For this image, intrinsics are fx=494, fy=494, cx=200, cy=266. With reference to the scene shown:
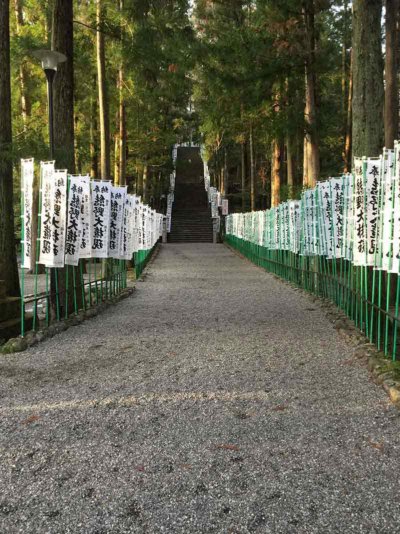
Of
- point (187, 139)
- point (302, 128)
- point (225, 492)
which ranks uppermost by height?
point (187, 139)

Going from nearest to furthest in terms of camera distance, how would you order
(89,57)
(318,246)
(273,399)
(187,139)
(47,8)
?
(273,399) → (318,246) → (47,8) → (89,57) → (187,139)

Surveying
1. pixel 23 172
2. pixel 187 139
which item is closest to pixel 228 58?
pixel 23 172

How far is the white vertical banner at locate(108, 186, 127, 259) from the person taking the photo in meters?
8.38

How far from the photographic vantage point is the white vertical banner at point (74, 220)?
6551 mm

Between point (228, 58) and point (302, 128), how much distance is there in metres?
2.33

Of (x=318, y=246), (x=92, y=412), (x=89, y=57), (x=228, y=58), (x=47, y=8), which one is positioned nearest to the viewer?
(x=92, y=412)

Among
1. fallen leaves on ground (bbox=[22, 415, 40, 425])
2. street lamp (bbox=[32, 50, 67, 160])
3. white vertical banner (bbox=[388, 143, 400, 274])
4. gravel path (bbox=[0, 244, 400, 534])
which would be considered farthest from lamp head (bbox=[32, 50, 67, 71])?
fallen leaves on ground (bbox=[22, 415, 40, 425])

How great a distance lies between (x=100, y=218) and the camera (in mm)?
7797

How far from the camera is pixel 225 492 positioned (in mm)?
2396

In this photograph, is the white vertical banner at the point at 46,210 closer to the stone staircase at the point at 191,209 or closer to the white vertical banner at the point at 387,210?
the white vertical banner at the point at 387,210

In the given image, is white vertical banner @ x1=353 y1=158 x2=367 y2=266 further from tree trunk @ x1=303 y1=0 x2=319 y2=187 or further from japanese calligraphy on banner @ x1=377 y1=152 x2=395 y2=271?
tree trunk @ x1=303 y1=0 x2=319 y2=187

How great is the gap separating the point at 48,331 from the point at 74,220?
5.16 feet

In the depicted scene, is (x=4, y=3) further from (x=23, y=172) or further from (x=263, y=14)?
(x=263, y=14)

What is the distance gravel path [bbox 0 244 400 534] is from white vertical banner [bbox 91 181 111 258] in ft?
7.32
